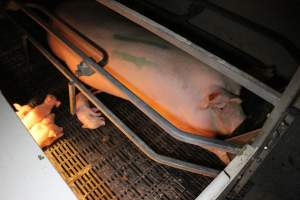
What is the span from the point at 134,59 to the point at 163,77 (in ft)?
0.62

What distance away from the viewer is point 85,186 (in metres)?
1.43

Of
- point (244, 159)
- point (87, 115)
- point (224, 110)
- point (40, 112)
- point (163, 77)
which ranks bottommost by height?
point (244, 159)

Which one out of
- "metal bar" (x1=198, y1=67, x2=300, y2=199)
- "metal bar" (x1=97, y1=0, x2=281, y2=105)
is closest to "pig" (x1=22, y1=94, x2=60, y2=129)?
"metal bar" (x1=97, y1=0, x2=281, y2=105)

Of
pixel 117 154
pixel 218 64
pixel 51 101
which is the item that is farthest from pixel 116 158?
pixel 218 64

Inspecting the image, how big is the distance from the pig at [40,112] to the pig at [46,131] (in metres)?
0.03

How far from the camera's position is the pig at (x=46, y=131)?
148 centimetres

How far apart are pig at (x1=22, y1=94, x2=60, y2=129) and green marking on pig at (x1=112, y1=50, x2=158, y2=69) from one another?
559 mm

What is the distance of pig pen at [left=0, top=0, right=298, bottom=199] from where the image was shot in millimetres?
1397

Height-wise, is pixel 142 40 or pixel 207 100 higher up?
pixel 142 40

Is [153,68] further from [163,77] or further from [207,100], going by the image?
[207,100]

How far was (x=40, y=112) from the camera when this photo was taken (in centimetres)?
160

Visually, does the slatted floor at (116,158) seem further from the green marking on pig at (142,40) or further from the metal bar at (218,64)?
the metal bar at (218,64)

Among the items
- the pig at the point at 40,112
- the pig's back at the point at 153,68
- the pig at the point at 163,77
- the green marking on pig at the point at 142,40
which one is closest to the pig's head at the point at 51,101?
the pig at the point at 40,112

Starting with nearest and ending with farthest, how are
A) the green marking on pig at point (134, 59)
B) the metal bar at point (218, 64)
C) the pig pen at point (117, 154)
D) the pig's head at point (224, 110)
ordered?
1. the metal bar at point (218, 64)
2. the pig's head at point (224, 110)
3. the green marking on pig at point (134, 59)
4. the pig pen at point (117, 154)
